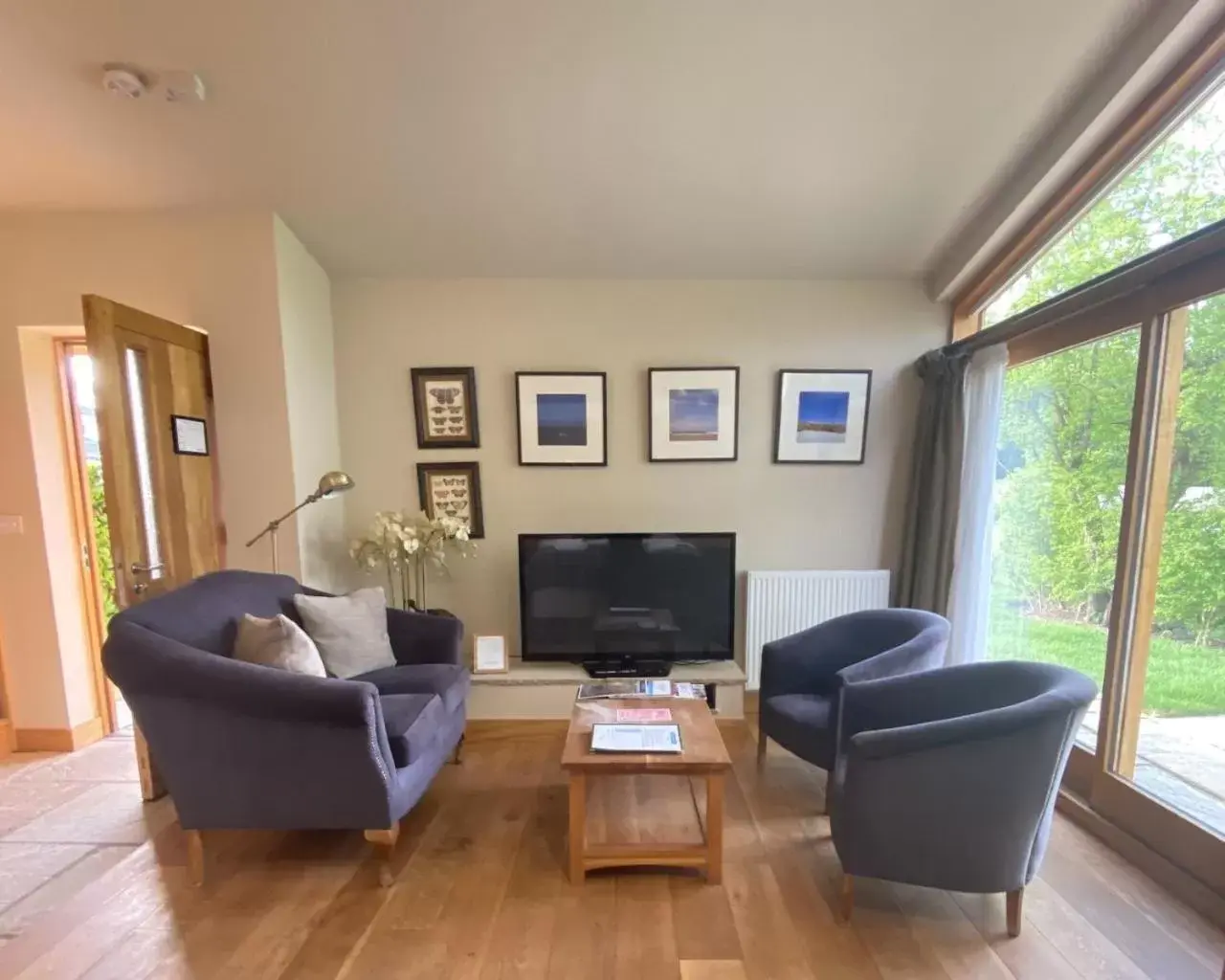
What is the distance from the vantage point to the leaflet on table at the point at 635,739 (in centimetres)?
191

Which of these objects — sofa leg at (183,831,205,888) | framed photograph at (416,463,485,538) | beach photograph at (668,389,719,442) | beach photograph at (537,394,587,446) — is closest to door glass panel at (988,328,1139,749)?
beach photograph at (668,389,719,442)

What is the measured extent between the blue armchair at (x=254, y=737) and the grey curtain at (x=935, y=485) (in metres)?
2.65

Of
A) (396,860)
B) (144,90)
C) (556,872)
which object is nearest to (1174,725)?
(556,872)

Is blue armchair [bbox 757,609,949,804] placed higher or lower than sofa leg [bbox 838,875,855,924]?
higher

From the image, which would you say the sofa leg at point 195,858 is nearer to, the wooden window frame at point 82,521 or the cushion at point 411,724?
the cushion at point 411,724

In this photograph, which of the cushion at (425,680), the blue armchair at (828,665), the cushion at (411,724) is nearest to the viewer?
the cushion at (411,724)

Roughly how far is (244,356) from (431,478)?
1.09 m

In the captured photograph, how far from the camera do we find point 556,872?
1947 mm

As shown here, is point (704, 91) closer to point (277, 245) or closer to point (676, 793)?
point (277, 245)

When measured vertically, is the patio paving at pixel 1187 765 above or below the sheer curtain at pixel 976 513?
below

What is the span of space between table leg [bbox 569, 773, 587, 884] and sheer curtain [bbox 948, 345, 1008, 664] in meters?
2.14

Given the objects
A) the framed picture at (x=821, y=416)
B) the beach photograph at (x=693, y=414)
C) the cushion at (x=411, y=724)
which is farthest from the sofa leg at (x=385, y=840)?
the framed picture at (x=821, y=416)

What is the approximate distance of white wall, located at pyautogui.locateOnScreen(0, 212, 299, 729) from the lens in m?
2.60

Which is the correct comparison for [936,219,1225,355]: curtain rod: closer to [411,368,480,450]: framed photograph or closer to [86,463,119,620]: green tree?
[411,368,480,450]: framed photograph
